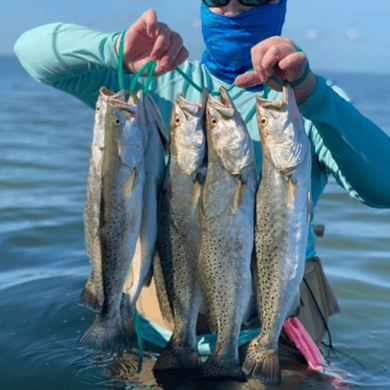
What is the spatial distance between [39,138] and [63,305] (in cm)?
1178

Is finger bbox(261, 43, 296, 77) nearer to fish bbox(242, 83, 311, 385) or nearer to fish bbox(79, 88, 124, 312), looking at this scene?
fish bbox(242, 83, 311, 385)

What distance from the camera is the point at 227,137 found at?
103 inches

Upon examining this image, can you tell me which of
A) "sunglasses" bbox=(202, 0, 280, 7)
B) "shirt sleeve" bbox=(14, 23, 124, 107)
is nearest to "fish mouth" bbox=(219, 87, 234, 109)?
"shirt sleeve" bbox=(14, 23, 124, 107)

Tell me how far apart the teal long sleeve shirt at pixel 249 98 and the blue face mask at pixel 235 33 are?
0.34ft

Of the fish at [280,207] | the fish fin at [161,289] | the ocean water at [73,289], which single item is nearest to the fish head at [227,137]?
the fish at [280,207]

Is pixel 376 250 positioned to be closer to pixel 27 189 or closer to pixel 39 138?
pixel 27 189

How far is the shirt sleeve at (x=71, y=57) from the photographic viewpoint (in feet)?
9.91

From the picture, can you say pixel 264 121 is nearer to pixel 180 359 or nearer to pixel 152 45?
pixel 152 45

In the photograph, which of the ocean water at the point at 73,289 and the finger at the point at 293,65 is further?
the ocean water at the point at 73,289

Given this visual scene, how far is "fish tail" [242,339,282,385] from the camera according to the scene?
2783 millimetres

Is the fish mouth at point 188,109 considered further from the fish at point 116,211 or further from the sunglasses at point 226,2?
the sunglasses at point 226,2

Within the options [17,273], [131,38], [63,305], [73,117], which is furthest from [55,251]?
[73,117]

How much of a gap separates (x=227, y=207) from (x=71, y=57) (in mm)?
1172

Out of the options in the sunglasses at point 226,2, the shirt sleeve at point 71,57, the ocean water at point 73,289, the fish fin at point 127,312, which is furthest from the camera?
the ocean water at point 73,289
